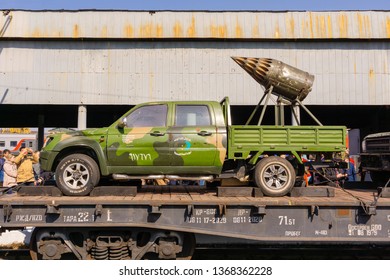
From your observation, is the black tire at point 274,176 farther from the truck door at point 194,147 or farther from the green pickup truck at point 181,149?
the truck door at point 194,147

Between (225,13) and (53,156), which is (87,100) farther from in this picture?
(53,156)

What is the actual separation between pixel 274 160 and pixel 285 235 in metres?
1.24

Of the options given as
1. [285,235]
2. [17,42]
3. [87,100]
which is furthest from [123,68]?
[285,235]

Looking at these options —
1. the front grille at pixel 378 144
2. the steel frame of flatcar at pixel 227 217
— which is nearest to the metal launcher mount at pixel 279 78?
the front grille at pixel 378 144

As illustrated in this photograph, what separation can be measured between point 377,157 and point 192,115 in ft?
12.4

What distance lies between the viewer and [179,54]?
1259 cm

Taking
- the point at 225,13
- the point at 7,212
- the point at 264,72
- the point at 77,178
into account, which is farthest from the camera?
the point at 225,13

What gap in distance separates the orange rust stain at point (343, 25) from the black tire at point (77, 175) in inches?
449

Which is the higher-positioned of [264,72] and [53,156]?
[264,72]

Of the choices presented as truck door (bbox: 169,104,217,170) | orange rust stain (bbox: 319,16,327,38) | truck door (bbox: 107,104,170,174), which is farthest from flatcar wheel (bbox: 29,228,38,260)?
orange rust stain (bbox: 319,16,327,38)

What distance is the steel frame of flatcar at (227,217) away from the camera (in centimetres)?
439

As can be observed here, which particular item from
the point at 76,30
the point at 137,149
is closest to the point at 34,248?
the point at 137,149

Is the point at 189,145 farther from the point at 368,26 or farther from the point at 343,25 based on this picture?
the point at 368,26

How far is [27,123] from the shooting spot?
829 inches
